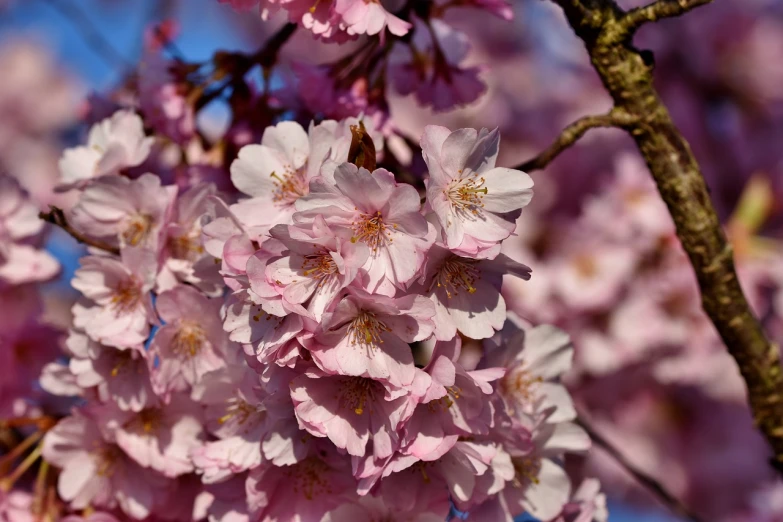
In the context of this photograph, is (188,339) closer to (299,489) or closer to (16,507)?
(299,489)

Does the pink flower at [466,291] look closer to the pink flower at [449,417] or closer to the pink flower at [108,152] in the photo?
the pink flower at [449,417]

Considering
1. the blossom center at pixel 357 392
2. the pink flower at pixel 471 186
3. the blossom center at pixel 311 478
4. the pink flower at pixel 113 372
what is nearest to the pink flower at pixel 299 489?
the blossom center at pixel 311 478

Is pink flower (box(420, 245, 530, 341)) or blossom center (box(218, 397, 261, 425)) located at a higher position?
pink flower (box(420, 245, 530, 341))

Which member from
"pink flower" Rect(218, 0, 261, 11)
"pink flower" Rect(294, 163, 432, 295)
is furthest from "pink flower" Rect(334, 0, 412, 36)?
"pink flower" Rect(294, 163, 432, 295)

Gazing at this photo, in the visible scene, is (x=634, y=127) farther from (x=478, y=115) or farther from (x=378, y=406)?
(x=478, y=115)

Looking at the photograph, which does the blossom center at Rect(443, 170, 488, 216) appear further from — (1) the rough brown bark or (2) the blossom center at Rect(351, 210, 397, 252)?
(1) the rough brown bark

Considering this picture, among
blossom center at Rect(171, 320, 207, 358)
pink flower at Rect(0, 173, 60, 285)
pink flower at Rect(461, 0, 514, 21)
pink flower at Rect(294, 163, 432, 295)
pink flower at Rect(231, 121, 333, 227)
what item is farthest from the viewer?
pink flower at Rect(0, 173, 60, 285)

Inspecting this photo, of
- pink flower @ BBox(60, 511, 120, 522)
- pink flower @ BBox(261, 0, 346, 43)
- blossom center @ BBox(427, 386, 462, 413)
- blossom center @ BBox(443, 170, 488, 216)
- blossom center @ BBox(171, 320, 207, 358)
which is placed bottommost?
pink flower @ BBox(60, 511, 120, 522)

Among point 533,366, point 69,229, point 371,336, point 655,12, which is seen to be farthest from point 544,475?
point 69,229
